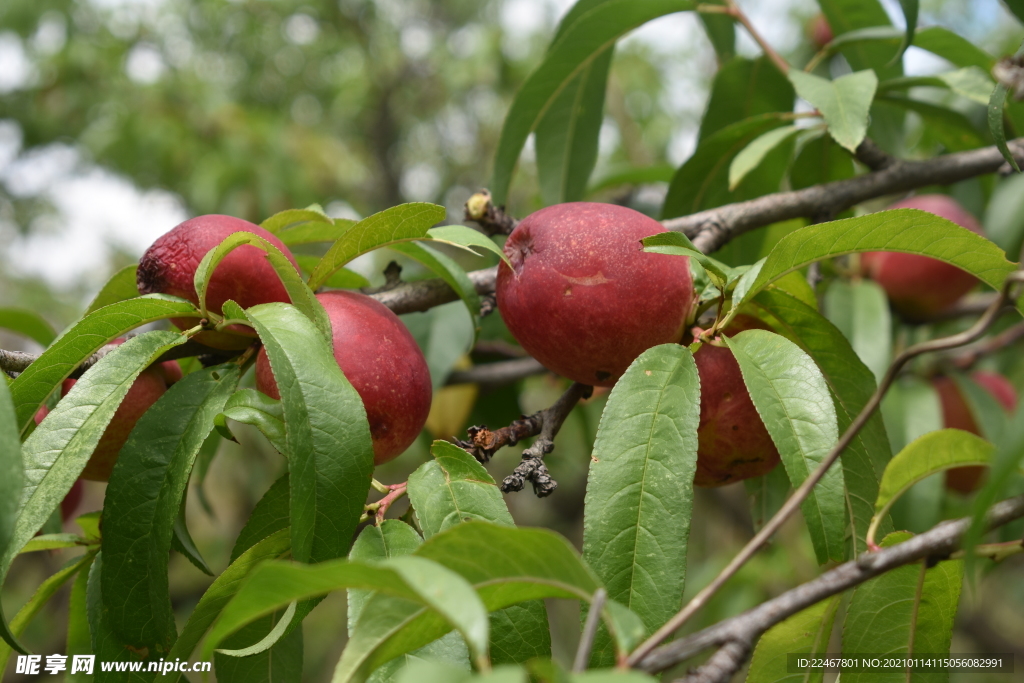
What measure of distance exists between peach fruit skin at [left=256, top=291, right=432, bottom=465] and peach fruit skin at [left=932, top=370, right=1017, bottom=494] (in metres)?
1.03

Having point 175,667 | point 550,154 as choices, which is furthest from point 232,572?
point 550,154

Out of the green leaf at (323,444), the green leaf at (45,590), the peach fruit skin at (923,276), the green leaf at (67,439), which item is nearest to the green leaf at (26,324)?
the green leaf at (45,590)

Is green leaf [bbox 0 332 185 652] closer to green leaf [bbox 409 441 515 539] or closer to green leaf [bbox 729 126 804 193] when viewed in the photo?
green leaf [bbox 409 441 515 539]

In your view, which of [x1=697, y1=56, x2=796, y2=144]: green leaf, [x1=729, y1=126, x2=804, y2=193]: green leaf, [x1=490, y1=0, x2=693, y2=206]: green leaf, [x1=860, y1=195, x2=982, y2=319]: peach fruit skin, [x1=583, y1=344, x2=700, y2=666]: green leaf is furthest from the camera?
[x1=860, y1=195, x2=982, y2=319]: peach fruit skin

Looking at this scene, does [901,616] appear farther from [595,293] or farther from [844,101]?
[844,101]

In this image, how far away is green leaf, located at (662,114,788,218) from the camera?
96cm

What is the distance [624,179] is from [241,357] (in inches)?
34.1

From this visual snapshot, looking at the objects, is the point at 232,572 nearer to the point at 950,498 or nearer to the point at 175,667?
the point at 175,667

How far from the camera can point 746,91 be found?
3.54 ft

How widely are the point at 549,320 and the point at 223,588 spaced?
12.6 inches

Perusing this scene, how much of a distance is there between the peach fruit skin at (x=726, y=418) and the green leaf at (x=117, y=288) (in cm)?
54

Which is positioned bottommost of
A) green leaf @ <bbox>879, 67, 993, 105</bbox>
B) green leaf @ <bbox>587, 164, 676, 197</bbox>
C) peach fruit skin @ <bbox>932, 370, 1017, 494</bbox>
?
peach fruit skin @ <bbox>932, 370, 1017, 494</bbox>

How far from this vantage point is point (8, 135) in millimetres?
4293

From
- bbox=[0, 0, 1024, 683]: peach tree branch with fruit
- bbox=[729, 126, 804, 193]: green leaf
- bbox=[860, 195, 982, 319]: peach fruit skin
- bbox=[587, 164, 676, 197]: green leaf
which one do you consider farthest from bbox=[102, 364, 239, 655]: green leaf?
bbox=[860, 195, 982, 319]: peach fruit skin
